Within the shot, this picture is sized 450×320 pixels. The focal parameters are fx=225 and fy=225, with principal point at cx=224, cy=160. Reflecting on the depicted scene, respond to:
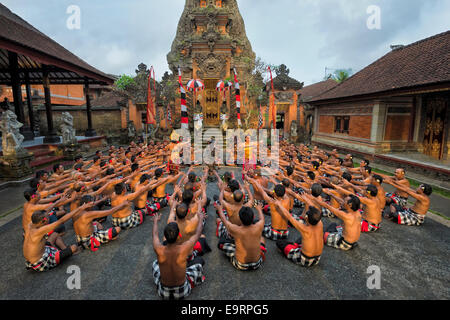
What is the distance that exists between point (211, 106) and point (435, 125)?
56.4ft

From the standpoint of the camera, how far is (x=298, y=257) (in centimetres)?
398

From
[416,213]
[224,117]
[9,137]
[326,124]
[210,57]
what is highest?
[210,57]

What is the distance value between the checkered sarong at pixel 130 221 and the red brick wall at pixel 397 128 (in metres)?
14.2

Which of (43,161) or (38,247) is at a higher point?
Result: (43,161)

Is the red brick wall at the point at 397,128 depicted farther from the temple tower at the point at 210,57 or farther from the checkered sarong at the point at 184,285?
the checkered sarong at the point at 184,285

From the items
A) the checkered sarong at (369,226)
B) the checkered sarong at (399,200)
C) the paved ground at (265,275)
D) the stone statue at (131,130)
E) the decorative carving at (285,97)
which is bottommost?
the paved ground at (265,275)

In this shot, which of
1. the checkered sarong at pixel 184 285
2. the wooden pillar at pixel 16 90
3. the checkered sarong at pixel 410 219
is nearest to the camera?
the checkered sarong at pixel 184 285

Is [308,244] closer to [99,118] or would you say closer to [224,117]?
[224,117]

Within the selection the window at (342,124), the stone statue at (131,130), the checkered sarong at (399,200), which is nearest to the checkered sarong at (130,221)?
the checkered sarong at (399,200)

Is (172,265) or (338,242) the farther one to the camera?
(338,242)

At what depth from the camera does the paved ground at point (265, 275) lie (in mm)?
3365

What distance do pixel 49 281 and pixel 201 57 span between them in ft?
71.5

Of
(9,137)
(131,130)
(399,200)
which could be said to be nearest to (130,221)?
(9,137)
